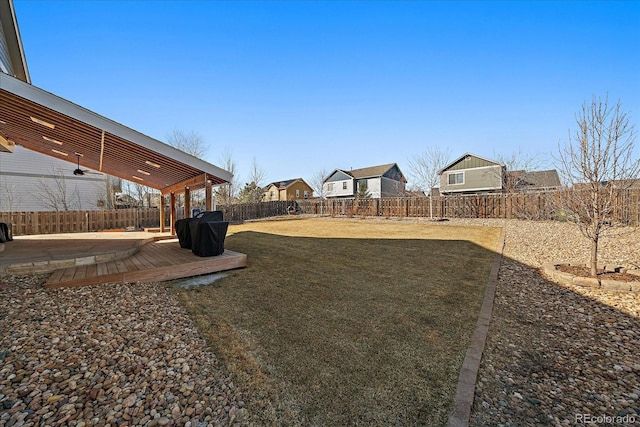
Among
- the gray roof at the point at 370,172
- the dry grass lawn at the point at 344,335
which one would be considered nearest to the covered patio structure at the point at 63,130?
the dry grass lawn at the point at 344,335

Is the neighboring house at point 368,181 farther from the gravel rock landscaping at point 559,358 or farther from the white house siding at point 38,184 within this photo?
the gravel rock landscaping at point 559,358

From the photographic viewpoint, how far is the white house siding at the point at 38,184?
14.4 meters

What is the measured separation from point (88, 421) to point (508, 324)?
4.01 metres

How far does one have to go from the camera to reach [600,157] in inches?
173

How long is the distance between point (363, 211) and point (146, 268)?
61.0 ft

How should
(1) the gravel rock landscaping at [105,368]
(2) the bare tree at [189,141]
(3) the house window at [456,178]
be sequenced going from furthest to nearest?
(3) the house window at [456,178] → (2) the bare tree at [189,141] → (1) the gravel rock landscaping at [105,368]

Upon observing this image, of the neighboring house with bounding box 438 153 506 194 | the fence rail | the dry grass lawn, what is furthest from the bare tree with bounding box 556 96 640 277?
the neighboring house with bounding box 438 153 506 194

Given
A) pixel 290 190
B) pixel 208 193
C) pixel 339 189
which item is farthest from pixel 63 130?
pixel 290 190

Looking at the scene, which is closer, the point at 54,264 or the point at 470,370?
the point at 470,370

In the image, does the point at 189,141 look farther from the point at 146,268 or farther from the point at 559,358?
the point at 559,358

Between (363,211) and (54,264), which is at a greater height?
(363,211)

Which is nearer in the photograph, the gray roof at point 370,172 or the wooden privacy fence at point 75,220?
the wooden privacy fence at point 75,220

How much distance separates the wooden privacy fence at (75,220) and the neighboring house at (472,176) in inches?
893

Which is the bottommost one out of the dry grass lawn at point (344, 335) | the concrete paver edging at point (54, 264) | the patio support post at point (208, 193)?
Result: the dry grass lawn at point (344, 335)
